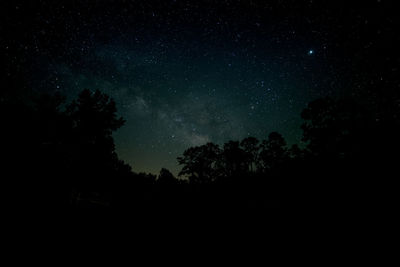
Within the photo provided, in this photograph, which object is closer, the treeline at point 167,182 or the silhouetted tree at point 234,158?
the treeline at point 167,182

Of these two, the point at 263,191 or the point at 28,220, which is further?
the point at 263,191

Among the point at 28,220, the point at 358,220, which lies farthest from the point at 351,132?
the point at 28,220

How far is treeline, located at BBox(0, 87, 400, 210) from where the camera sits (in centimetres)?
940

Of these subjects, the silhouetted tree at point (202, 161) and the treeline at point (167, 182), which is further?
the silhouetted tree at point (202, 161)

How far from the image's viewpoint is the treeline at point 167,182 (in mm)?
9398

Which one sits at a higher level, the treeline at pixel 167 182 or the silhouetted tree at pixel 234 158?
the silhouetted tree at pixel 234 158

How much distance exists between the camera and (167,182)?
84.9 feet

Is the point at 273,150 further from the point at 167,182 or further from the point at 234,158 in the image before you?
the point at 167,182

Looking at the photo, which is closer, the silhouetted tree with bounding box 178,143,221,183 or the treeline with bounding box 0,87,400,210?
the treeline with bounding box 0,87,400,210

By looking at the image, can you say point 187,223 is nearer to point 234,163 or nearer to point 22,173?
point 22,173

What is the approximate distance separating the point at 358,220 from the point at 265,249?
3484 millimetres

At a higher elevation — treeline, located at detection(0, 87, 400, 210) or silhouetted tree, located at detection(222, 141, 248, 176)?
A: silhouetted tree, located at detection(222, 141, 248, 176)

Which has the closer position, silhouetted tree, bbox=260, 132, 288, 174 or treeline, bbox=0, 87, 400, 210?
treeline, bbox=0, 87, 400, 210

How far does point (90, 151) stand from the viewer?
80.5 feet
